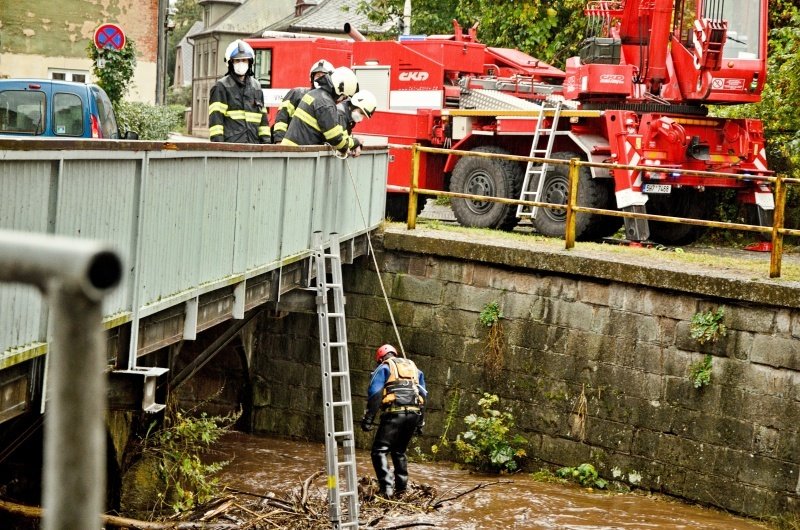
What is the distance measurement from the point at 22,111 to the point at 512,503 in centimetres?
752

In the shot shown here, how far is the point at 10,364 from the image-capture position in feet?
16.1

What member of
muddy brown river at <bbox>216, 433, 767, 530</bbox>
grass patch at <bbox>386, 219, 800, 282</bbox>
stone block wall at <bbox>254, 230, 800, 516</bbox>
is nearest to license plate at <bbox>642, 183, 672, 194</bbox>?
grass patch at <bbox>386, 219, 800, 282</bbox>

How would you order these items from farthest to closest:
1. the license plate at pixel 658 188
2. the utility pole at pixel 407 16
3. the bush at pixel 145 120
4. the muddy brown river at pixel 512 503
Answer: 1. the utility pole at pixel 407 16
2. the bush at pixel 145 120
3. the license plate at pixel 658 188
4. the muddy brown river at pixel 512 503

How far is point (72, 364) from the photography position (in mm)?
845

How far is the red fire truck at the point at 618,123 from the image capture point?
43.4ft

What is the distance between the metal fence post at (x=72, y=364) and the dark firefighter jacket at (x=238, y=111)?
10.8 m

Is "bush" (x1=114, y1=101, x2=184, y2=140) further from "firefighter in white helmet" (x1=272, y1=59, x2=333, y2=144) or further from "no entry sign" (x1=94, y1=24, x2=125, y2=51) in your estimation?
"firefighter in white helmet" (x1=272, y1=59, x2=333, y2=144)

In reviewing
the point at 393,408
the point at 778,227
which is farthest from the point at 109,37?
the point at 778,227

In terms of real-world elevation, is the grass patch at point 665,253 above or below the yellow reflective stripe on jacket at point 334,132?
below

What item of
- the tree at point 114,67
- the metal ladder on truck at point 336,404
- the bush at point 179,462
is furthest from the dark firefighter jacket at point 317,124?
the tree at point 114,67

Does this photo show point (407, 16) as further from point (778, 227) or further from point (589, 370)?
point (778, 227)

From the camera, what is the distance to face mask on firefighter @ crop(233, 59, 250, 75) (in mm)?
11367

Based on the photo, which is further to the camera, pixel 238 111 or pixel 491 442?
pixel 491 442

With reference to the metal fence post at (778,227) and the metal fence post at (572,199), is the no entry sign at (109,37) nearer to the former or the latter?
the metal fence post at (572,199)
